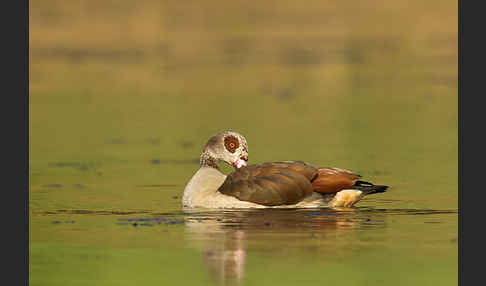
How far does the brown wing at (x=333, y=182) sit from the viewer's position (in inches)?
578

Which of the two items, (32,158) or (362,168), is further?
(32,158)

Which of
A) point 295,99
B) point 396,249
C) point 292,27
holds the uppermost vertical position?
point 292,27

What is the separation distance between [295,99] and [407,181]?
1055 cm

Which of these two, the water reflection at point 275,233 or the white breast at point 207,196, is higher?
the white breast at point 207,196

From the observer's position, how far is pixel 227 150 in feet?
50.8

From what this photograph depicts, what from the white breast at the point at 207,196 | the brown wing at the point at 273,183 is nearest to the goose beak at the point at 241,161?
the white breast at the point at 207,196

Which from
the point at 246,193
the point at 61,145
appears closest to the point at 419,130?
the point at 61,145

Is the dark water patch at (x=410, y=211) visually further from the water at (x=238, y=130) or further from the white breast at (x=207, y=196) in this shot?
the white breast at (x=207, y=196)

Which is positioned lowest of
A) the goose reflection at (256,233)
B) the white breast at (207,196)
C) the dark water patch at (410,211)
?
the goose reflection at (256,233)

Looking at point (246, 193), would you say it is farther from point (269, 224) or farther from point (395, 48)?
point (395, 48)

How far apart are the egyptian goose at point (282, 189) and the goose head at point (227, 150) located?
1.44 feet

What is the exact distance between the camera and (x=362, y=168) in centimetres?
1811

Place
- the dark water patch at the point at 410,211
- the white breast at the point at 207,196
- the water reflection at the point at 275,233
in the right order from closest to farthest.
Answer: the water reflection at the point at 275,233, the dark water patch at the point at 410,211, the white breast at the point at 207,196

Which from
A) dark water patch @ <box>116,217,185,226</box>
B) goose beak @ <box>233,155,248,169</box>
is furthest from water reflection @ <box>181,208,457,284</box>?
goose beak @ <box>233,155,248,169</box>
